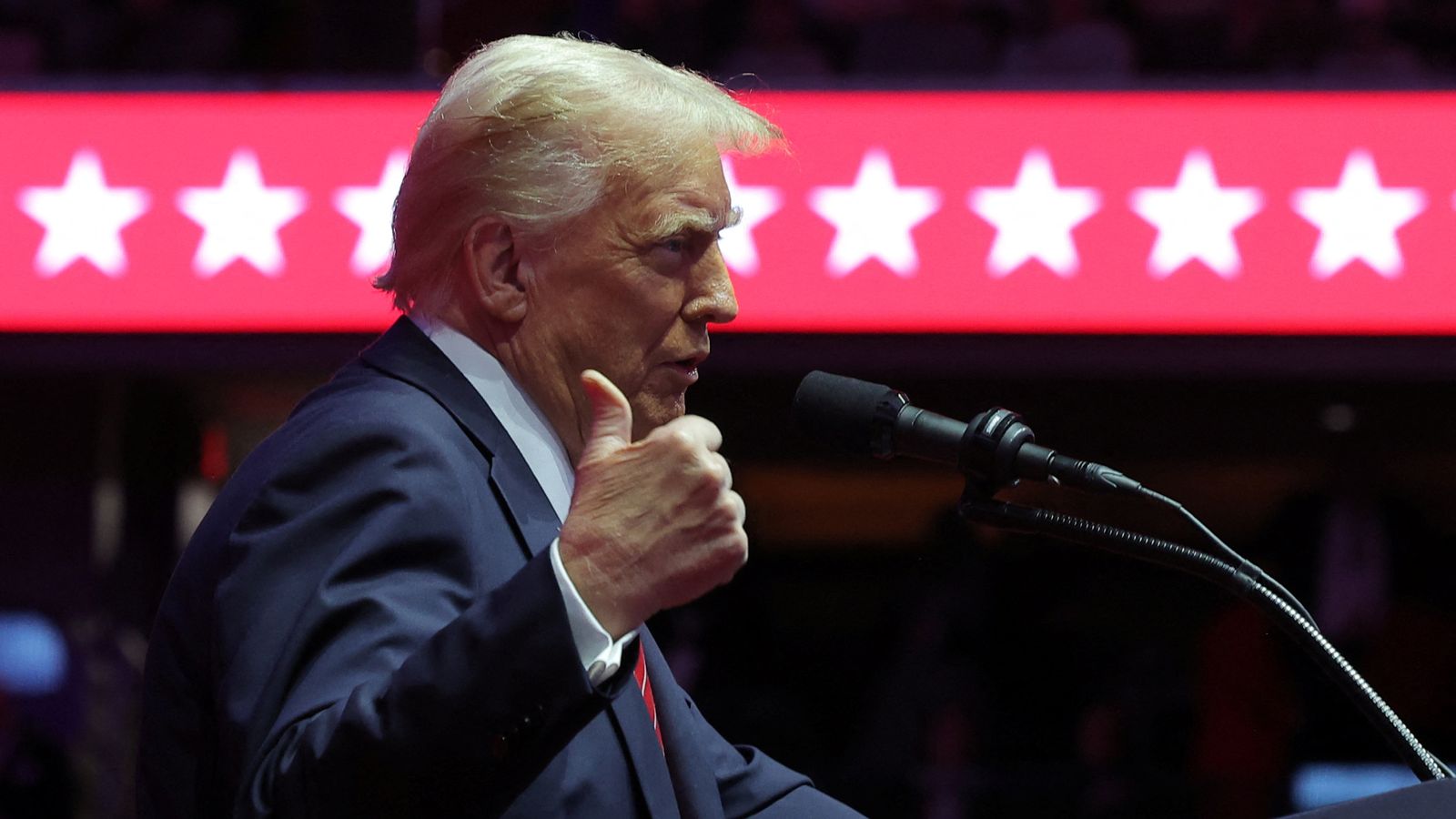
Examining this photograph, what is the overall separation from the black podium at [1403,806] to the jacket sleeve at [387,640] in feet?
1.72

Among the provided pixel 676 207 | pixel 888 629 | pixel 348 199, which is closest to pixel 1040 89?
pixel 348 199

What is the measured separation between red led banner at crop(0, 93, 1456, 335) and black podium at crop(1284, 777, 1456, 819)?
126 inches

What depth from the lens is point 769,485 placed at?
7578mm

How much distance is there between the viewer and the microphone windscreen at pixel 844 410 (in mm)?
1564

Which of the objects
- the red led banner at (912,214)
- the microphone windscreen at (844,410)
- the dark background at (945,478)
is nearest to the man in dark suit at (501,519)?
the microphone windscreen at (844,410)

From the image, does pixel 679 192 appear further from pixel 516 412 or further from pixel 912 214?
pixel 912 214

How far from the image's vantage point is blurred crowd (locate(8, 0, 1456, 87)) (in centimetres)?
514

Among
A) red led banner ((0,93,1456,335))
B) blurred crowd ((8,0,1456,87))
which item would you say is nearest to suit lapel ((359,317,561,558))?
red led banner ((0,93,1456,335))

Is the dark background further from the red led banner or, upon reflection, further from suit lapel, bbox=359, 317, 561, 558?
suit lapel, bbox=359, 317, 561, 558

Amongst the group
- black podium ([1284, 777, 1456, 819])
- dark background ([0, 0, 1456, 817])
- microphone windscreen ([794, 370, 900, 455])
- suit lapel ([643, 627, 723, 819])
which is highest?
microphone windscreen ([794, 370, 900, 455])

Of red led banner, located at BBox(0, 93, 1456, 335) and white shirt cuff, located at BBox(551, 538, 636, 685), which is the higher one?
white shirt cuff, located at BBox(551, 538, 636, 685)

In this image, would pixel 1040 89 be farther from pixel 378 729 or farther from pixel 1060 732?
pixel 378 729

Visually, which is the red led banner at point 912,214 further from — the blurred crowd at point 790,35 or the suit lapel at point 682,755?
the suit lapel at point 682,755

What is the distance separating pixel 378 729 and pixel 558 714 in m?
0.12
